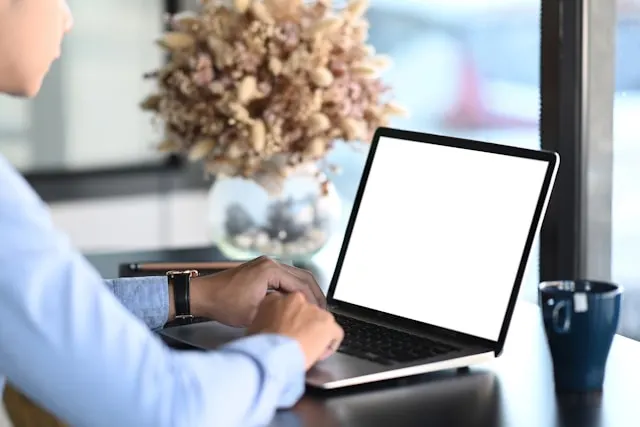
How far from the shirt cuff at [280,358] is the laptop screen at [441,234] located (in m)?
0.36

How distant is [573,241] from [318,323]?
1.34 meters

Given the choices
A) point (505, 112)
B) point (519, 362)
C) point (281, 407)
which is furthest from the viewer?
point (505, 112)

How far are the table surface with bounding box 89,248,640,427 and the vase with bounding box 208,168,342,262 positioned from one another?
708 millimetres

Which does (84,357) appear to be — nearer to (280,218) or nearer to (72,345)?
(72,345)

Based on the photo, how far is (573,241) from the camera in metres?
2.48

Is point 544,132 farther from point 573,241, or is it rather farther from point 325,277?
point 325,277

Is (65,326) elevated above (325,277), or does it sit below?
above

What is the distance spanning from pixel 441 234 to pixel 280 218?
63cm

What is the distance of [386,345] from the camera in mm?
1459

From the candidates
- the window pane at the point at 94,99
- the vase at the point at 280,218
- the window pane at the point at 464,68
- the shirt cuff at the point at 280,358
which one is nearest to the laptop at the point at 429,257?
the shirt cuff at the point at 280,358

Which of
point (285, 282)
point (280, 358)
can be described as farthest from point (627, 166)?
point (280, 358)

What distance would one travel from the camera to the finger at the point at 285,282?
61.7 inches

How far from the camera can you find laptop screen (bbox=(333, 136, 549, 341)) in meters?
1.45

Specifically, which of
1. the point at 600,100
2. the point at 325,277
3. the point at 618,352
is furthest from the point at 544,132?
the point at 618,352
